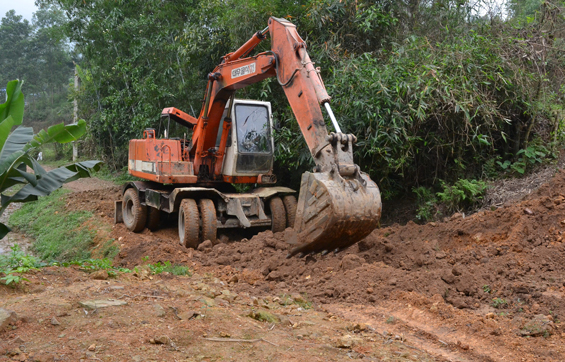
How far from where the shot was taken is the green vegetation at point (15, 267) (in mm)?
4484

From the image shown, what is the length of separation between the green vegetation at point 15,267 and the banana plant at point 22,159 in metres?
0.28

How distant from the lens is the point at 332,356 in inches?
135

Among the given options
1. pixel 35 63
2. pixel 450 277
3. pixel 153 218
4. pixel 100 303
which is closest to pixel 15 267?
pixel 100 303

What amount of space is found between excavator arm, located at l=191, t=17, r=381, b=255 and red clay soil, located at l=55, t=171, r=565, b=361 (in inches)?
18.3

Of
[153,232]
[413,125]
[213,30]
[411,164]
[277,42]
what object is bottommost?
[153,232]

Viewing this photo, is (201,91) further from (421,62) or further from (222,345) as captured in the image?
(222,345)

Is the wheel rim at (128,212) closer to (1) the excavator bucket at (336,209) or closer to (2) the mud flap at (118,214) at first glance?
(2) the mud flap at (118,214)

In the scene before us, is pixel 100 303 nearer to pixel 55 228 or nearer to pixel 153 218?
pixel 153 218

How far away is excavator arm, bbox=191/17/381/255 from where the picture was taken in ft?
17.5

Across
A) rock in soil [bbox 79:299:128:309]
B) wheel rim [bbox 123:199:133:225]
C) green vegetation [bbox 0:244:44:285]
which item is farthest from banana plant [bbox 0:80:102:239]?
wheel rim [bbox 123:199:133:225]

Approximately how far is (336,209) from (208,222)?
363cm

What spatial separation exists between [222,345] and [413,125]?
243 inches

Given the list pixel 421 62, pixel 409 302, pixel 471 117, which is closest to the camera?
pixel 409 302

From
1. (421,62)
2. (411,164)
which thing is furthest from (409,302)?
(421,62)
